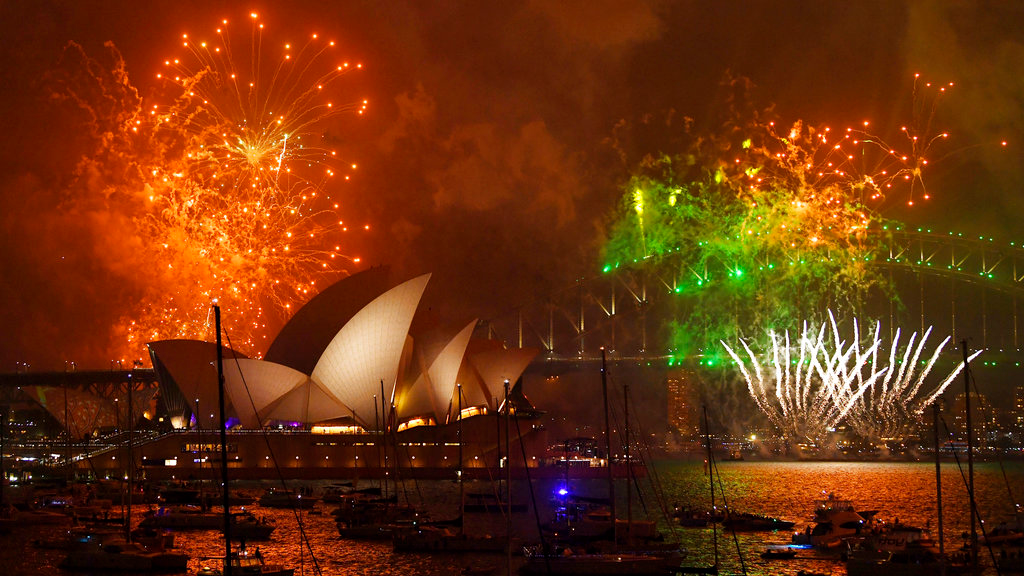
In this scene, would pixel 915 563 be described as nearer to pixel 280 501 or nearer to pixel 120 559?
pixel 120 559

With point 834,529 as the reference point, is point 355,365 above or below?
above

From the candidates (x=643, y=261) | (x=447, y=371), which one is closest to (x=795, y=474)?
(x=643, y=261)

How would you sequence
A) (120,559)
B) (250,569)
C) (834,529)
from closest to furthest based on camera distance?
1. (250,569)
2. (120,559)
3. (834,529)

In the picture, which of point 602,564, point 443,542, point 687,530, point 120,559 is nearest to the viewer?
point 602,564

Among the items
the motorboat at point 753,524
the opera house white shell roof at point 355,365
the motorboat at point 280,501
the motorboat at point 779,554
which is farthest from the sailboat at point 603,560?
the opera house white shell roof at point 355,365

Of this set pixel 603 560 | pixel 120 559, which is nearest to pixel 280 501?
pixel 120 559

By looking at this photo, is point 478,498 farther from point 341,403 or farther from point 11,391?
point 11,391
